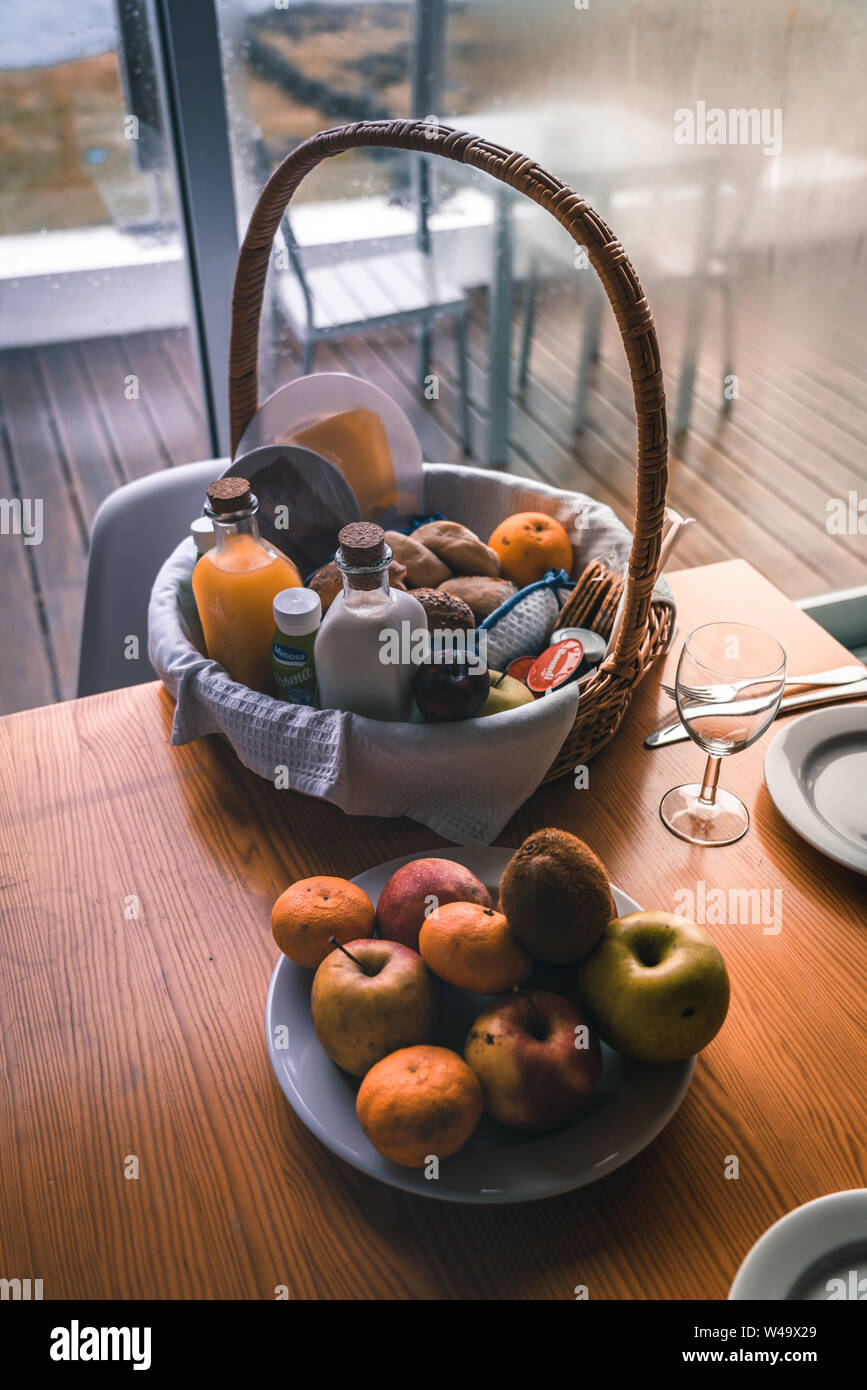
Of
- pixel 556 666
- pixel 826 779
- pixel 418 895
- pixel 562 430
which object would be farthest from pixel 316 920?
pixel 562 430

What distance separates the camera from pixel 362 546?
0.73 metres

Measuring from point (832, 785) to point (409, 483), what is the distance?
53 cm

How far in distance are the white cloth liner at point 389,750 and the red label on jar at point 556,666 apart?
0.06 meters

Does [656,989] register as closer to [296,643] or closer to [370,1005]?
[370,1005]

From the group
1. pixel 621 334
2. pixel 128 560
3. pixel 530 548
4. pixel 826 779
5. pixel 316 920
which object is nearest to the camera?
pixel 316 920

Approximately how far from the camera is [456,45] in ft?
4.69

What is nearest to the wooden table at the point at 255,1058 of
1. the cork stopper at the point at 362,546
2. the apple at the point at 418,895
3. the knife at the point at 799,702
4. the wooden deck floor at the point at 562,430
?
the knife at the point at 799,702

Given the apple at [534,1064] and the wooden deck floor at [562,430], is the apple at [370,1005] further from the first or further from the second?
the wooden deck floor at [562,430]

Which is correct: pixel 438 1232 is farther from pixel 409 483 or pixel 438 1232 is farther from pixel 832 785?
pixel 409 483

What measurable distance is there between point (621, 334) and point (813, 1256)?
1.99 ft

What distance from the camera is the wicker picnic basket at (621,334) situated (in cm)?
74

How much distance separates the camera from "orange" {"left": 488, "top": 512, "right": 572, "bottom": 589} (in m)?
0.99

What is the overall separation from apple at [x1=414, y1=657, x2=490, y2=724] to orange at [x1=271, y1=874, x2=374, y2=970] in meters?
0.18

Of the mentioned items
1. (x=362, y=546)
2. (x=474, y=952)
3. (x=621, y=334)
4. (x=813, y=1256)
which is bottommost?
(x=813, y=1256)
